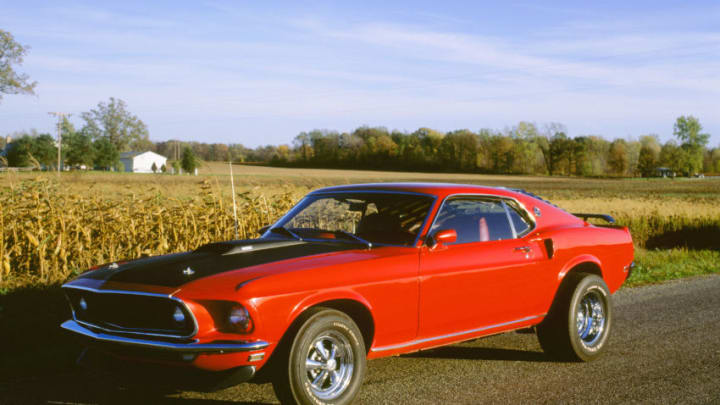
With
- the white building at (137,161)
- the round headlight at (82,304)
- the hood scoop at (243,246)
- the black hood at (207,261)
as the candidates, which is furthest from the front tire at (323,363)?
the white building at (137,161)

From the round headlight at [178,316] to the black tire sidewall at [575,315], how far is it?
3.48m

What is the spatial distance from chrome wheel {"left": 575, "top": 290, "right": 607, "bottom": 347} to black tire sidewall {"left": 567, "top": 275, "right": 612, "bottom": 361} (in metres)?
0.03

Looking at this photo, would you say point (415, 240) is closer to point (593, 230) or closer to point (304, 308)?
point (304, 308)

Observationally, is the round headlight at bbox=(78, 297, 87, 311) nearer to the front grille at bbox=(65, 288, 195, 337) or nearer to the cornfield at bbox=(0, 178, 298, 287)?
the front grille at bbox=(65, 288, 195, 337)

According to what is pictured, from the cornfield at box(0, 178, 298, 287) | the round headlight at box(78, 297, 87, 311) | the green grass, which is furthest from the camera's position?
the green grass

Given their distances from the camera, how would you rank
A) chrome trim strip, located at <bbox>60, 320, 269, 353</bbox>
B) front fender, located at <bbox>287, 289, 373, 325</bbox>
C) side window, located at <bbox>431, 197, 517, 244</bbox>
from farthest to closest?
side window, located at <bbox>431, 197, 517, 244</bbox> < front fender, located at <bbox>287, 289, 373, 325</bbox> < chrome trim strip, located at <bbox>60, 320, 269, 353</bbox>

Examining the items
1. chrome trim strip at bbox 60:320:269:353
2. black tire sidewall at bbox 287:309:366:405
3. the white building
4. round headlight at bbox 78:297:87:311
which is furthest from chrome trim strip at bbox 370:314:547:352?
the white building

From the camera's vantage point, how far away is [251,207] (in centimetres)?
1179

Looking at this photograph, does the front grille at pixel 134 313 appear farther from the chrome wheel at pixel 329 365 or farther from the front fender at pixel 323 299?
the chrome wheel at pixel 329 365

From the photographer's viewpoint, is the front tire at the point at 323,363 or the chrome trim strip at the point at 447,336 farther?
the chrome trim strip at the point at 447,336

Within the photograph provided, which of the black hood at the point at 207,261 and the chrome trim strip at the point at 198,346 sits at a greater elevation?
the black hood at the point at 207,261

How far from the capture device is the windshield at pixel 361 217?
5.15 m

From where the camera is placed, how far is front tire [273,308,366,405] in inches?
159

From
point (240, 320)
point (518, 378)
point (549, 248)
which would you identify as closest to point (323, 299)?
point (240, 320)
